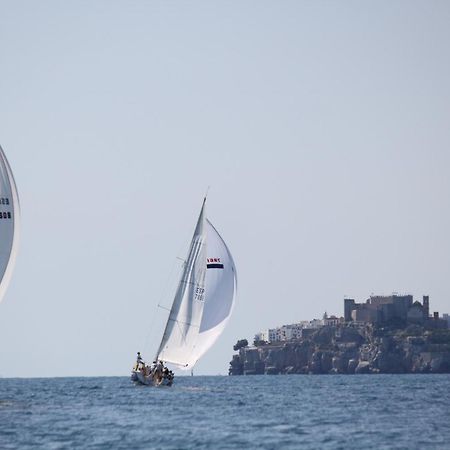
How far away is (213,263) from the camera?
305ft

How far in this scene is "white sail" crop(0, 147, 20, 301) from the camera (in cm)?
6456

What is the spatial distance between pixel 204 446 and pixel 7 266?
56.9 feet

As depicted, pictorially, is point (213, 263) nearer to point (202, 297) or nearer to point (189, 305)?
point (202, 297)

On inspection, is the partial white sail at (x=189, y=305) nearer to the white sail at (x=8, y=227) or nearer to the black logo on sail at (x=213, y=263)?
the black logo on sail at (x=213, y=263)

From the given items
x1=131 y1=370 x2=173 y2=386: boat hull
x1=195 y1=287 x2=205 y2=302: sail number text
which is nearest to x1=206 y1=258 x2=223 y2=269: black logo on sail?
x1=195 y1=287 x2=205 y2=302: sail number text

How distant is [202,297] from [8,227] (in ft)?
96.2

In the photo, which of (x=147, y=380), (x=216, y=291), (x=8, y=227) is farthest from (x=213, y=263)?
(x=8, y=227)

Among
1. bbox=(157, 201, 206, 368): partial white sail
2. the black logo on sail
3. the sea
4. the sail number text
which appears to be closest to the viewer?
the sea

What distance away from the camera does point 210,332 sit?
9312 cm

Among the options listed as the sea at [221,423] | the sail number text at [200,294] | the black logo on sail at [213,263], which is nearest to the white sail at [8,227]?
the sea at [221,423]

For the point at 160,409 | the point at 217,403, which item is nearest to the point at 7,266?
the point at 160,409

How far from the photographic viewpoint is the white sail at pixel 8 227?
64562mm

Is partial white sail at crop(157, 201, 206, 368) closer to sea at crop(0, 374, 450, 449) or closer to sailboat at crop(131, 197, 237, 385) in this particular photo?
sailboat at crop(131, 197, 237, 385)

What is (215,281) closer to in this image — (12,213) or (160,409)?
(160,409)
